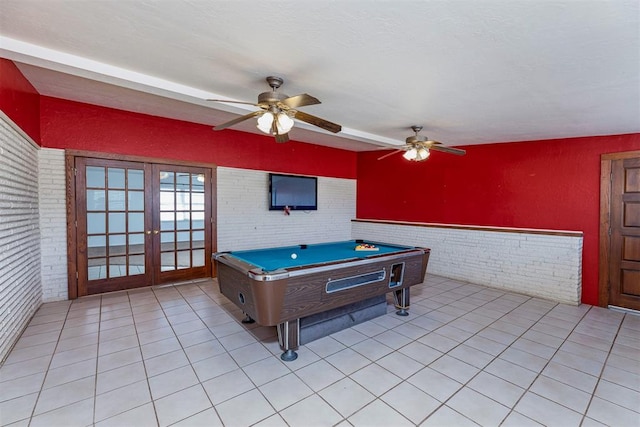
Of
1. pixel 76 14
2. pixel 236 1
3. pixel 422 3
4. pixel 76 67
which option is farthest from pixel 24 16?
pixel 422 3

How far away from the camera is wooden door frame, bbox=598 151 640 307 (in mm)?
4027

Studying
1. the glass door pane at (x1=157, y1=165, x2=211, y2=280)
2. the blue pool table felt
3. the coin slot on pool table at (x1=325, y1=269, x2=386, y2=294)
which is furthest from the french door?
the coin slot on pool table at (x1=325, y1=269, x2=386, y2=294)

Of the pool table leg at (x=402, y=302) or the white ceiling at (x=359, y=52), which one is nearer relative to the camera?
the white ceiling at (x=359, y=52)

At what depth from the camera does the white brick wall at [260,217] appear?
523 cm

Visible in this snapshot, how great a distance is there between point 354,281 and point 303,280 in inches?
30.4

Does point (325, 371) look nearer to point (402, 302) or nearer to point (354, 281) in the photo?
point (354, 281)

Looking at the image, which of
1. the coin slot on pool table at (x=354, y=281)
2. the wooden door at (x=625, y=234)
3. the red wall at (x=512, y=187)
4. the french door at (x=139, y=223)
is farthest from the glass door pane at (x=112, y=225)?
the wooden door at (x=625, y=234)

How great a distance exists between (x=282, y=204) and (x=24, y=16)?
4268mm

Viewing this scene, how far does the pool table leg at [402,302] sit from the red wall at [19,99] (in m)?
4.47

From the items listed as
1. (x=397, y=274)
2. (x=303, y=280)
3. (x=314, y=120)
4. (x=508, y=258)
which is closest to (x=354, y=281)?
(x=397, y=274)

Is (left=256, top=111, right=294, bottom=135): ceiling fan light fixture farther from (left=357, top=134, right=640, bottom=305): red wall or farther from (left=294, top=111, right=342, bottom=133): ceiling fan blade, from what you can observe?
(left=357, top=134, right=640, bottom=305): red wall

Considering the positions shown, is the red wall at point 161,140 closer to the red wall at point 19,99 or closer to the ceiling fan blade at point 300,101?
the red wall at point 19,99

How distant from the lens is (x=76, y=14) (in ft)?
6.09

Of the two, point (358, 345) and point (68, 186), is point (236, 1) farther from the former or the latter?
point (68, 186)
